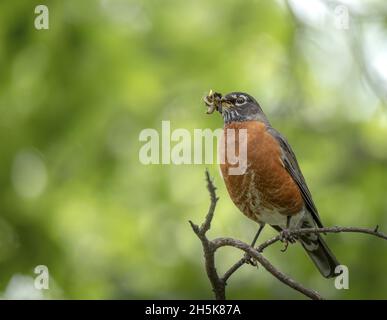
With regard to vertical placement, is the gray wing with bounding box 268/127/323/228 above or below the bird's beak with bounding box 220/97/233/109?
below

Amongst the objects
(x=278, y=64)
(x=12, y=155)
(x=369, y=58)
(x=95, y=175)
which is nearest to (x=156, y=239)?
(x=95, y=175)

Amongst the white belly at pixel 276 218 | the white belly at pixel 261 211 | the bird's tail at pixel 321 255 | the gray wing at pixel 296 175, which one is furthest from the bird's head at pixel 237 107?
the bird's tail at pixel 321 255

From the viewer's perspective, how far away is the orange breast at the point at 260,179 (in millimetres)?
4312

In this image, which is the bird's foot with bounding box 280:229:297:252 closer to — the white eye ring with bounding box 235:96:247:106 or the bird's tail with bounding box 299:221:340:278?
the bird's tail with bounding box 299:221:340:278

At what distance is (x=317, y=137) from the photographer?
6.89 meters

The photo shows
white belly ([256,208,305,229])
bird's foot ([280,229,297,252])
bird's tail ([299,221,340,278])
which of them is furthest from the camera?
bird's tail ([299,221,340,278])

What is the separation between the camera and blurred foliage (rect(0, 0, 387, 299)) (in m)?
5.88

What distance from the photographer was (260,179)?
4.36 m

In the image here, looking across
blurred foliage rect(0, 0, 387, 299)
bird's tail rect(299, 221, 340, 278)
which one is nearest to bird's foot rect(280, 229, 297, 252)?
bird's tail rect(299, 221, 340, 278)

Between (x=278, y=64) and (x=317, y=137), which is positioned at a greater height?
(x=278, y=64)

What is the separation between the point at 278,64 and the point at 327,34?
629mm

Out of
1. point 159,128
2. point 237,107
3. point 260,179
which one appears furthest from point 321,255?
point 159,128
